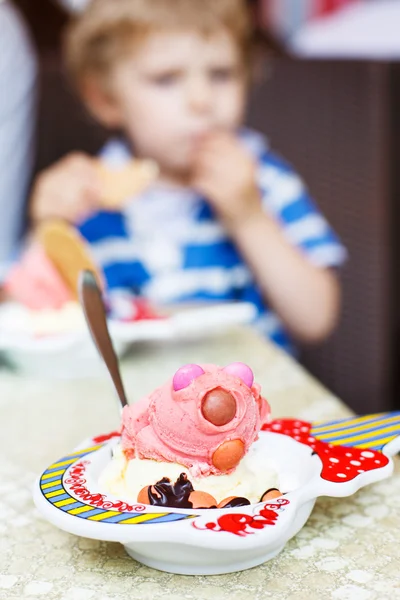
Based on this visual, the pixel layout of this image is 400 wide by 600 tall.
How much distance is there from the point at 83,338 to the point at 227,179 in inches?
30.9

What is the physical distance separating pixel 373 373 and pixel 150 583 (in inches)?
54.7

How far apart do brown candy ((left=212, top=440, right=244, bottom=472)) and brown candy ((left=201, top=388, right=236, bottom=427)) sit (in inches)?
0.5

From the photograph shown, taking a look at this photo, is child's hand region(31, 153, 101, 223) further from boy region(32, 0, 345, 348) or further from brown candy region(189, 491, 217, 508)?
brown candy region(189, 491, 217, 508)

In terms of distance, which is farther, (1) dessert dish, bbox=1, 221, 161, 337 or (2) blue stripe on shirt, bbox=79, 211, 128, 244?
(2) blue stripe on shirt, bbox=79, 211, 128, 244

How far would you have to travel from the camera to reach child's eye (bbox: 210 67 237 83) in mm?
1722

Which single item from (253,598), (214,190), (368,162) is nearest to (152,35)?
(214,190)

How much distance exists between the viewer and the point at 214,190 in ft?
5.28

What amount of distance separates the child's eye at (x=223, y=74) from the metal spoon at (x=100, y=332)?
119 cm

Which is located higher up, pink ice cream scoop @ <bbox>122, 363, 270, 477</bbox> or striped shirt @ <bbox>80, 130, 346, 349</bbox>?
pink ice cream scoop @ <bbox>122, 363, 270, 477</bbox>

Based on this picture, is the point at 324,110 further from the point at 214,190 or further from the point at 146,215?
the point at 146,215

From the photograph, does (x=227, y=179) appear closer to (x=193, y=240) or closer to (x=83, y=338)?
(x=193, y=240)

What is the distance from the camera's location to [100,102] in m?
1.74

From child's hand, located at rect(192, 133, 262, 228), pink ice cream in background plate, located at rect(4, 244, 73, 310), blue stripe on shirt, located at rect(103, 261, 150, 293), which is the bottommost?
blue stripe on shirt, located at rect(103, 261, 150, 293)

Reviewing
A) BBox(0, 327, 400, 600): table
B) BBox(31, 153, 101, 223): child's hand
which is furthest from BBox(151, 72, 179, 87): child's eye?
BBox(0, 327, 400, 600): table
